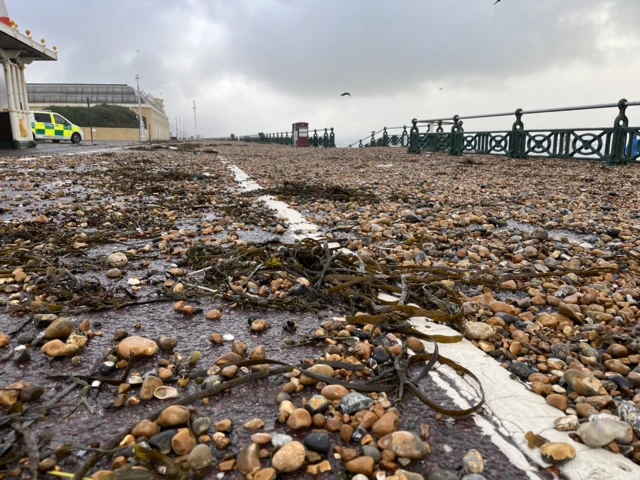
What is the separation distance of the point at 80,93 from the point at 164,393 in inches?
3590

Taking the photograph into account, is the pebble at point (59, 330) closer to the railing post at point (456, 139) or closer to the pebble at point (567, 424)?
the pebble at point (567, 424)

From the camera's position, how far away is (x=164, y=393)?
154 centimetres

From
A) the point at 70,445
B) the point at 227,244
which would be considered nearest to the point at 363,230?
the point at 227,244

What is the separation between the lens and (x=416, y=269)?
2.80 meters

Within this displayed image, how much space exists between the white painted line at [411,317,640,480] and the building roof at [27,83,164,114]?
8503 centimetres

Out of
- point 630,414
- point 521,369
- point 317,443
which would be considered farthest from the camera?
point 521,369

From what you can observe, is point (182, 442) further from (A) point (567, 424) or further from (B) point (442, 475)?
(A) point (567, 424)

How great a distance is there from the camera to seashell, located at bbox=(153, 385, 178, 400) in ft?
5.00

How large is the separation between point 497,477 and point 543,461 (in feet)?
0.50

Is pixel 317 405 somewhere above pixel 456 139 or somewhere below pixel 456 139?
below

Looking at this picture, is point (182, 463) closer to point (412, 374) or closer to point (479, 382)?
point (412, 374)

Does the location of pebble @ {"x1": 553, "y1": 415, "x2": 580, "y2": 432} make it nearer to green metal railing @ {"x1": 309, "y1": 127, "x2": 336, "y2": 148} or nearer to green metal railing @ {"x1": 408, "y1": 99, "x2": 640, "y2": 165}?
green metal railing @ {"x1": 408, "y1": 99, "x2": 640, "y2": 165}

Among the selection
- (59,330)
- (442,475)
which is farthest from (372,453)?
(59,330)

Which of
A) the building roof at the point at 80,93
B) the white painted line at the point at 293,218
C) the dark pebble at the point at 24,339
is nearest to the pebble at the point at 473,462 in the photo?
the dark pebble at the point at 24,339
